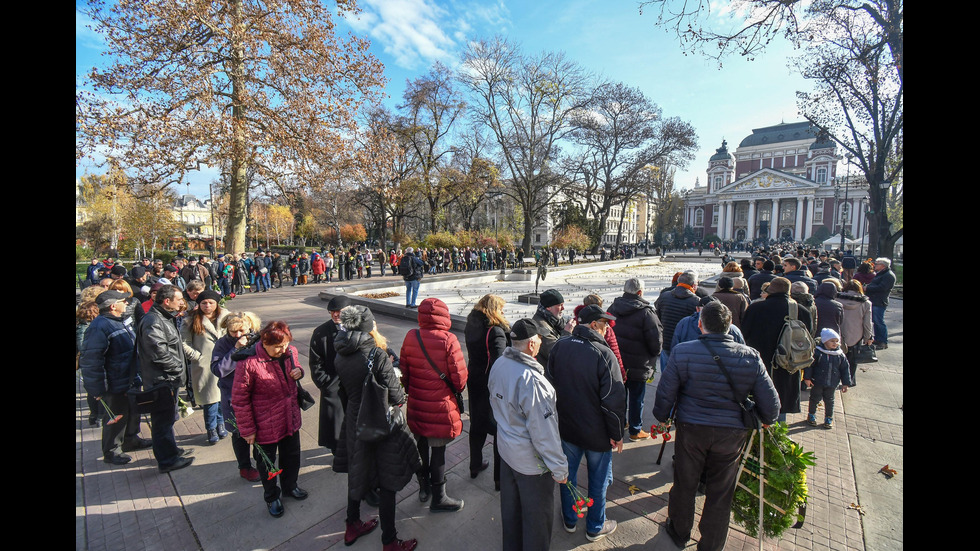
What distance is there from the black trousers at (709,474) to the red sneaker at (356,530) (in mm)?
2284

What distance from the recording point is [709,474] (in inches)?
109

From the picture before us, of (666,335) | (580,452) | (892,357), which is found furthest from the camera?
(892,357)

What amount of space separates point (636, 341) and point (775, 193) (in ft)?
275

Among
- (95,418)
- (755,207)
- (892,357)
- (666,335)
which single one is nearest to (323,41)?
(95,418)

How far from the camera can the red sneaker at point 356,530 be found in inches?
114

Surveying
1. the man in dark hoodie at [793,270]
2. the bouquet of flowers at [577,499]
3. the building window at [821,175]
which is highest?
the building window at [821,175]

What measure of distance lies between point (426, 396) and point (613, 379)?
1.42m

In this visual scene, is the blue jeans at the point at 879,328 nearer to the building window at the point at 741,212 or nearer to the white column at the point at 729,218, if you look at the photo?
the white column at the point at 729,218

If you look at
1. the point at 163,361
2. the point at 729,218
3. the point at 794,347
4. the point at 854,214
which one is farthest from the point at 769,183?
the point at 163,361

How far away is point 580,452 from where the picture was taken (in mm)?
2930

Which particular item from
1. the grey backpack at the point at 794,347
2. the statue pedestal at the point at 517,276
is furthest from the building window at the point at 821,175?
the grey backpack at the point at 794,347

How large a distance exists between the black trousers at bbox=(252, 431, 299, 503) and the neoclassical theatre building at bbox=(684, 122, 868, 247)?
77752 millimetres

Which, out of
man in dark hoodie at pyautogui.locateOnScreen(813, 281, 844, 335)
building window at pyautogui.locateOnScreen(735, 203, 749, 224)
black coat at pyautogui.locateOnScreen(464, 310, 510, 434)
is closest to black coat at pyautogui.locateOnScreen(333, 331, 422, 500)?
black coat at pyautogui.locateOnScreen(464, 310, 510, 434)

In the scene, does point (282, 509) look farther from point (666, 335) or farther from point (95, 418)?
point (666, 335)
